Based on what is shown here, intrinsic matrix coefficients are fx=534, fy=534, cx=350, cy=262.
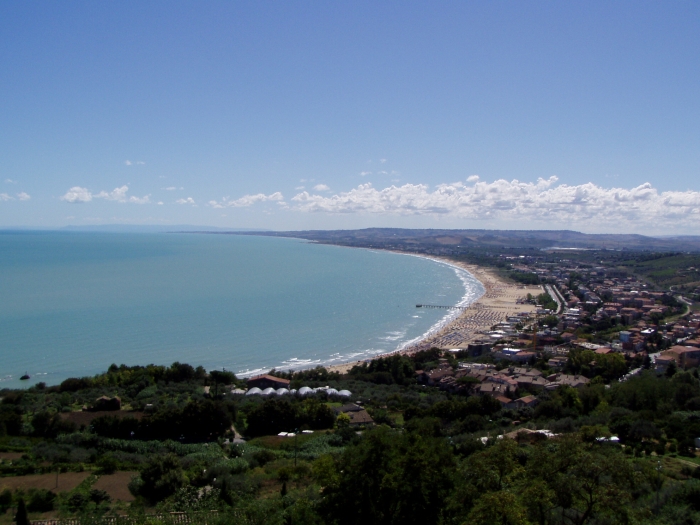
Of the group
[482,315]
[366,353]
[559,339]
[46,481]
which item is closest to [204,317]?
[366,353]

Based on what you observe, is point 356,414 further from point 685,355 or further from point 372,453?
point 685,355

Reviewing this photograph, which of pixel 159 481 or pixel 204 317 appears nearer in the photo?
pixel 159 481

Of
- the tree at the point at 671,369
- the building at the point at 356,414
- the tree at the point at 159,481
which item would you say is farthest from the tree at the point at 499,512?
the tree at the point at 671,369

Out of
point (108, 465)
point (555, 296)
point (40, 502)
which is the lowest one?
point (555, 296)

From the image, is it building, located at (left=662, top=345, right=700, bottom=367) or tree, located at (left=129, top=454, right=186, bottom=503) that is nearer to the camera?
tree, located at (left=129, top=454, right=186, bottom=503)

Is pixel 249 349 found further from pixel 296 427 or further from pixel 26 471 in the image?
pixel 26 471

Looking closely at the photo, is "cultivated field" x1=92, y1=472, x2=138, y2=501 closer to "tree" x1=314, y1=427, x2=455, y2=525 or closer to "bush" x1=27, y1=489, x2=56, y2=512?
"bush" x1=27, y1=489, x2=56, y2=512

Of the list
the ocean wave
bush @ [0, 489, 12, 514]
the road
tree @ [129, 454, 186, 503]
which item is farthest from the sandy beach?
bush @ [0, 489, 12, 514]
